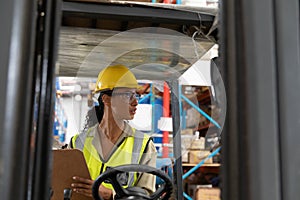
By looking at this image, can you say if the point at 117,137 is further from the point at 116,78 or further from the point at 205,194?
the point at 205,194

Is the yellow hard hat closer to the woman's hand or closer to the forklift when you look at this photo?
the woman's hand

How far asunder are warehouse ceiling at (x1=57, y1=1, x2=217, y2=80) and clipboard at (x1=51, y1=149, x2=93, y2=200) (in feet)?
2.32

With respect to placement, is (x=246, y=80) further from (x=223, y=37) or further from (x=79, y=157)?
(x=79, y=157)

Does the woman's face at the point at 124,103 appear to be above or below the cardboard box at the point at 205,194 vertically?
above

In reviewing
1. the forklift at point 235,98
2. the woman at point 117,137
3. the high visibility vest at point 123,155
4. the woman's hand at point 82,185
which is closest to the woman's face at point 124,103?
the woman at point 117,137

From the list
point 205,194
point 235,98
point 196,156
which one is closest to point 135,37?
point 235,98

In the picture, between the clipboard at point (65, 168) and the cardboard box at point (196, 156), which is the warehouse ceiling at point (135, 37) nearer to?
the clipboard at point (65, 168)

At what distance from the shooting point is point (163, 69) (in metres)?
3.32

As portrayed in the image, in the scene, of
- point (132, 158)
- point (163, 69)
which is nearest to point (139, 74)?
point (163, 69)

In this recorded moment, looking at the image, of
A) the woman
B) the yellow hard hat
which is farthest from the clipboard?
the yellow hard hat

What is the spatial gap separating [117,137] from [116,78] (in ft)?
1.73

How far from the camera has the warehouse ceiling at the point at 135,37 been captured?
1.87 m

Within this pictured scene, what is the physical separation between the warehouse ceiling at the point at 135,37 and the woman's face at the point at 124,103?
228mm

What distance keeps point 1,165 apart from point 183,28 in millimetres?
1731
